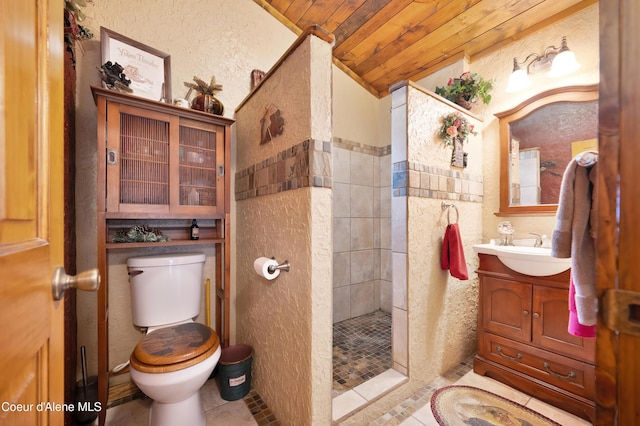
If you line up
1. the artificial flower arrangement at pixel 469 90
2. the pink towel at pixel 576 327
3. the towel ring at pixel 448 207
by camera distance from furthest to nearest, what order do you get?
the artificial flower arrangement at pixel 469 90 < the towel ring at pixel 448 207 < the pink towel at pixel 576 327

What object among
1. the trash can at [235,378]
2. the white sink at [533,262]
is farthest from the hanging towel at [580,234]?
the trash can at [235,378]

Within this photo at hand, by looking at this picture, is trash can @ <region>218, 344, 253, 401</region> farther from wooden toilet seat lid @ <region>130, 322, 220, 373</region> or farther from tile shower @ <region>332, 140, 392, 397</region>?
tile shower @ <region>332, 140, 392, 397</region>

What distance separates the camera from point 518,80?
185cm

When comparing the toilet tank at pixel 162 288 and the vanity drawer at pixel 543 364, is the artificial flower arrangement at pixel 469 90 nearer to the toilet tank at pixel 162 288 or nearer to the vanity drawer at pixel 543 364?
the vanity drawer at pixel 543 364

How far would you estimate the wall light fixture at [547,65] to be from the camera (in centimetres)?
163

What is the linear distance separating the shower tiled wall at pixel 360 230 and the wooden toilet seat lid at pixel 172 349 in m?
1.38

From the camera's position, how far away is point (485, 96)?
6.35 feet

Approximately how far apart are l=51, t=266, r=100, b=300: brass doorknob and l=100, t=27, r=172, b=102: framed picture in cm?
146

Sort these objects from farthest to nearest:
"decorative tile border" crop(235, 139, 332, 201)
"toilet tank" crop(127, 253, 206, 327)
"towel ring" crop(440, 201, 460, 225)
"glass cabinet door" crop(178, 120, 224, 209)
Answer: "towel ring" crop(440, 201, 460, 225) → "glass cabinet door" crop(178, 120, 224, 209) → "toilet tank" crop(127, 253, 206, 327) → "decorative tile border" crop(235, 139, 332, 201)

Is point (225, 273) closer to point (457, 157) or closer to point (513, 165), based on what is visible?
point (457, 157)

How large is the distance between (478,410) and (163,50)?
3055mm

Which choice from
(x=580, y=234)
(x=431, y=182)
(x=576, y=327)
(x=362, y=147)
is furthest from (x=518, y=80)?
(x=576, y=327)

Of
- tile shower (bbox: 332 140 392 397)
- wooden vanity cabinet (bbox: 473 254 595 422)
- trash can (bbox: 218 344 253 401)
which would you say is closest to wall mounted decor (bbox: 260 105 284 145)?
tile shower (bbox: 332 140 392 397)

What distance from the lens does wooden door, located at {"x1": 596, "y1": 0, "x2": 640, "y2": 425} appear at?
1.29ft
